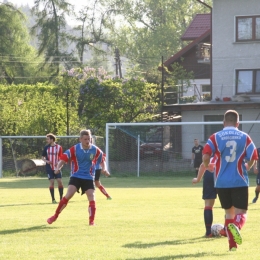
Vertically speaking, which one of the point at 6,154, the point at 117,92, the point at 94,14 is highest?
the point at 94,14

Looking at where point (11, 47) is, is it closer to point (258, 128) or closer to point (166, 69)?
point (166, 69)

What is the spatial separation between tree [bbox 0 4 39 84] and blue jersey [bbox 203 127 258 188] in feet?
148

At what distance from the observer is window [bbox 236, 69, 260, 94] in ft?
127

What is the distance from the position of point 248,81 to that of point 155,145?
A: 7451mm

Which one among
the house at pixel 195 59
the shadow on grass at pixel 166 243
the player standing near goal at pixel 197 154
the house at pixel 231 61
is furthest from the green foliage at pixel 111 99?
the shadow on grass at pixel 166 243

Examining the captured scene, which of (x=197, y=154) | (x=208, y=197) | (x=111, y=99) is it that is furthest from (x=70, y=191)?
(x=111, y=99)

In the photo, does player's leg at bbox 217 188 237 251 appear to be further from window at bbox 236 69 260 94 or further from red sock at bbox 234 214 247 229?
window at bbox 236 69 260 94

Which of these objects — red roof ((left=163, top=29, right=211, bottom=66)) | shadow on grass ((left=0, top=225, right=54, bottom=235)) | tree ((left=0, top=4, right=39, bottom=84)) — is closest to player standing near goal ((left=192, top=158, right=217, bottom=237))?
shadow on grass ((left=0, top=225, right=54, bottom=235))

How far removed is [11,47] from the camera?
179 ft

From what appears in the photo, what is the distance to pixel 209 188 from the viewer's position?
11.4 metres

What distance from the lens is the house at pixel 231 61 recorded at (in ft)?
126

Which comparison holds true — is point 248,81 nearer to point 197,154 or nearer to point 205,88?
point 197,154

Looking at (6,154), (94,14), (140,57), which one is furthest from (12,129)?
(140,57)

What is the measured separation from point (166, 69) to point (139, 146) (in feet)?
37.2
